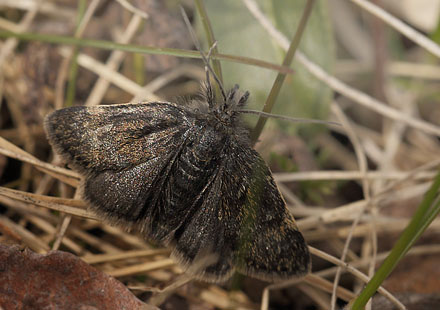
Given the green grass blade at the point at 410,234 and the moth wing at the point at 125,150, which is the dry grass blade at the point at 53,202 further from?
the green grass blade at the point at 410,234

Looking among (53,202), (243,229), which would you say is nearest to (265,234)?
(243,229)

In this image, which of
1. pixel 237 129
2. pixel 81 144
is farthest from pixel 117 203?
pixel 237 129

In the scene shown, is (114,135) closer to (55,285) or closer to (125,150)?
(125,150)

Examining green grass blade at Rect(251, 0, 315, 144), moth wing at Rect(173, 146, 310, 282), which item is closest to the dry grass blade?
moth wing at Rect(173, 146, 310, 282)

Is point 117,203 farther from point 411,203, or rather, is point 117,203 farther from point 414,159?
point 414,159

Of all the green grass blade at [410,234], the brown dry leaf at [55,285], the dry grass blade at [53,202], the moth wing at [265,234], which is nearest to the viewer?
the green grass blade at [410,234]

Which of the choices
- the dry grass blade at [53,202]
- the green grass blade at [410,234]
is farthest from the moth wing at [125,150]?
the green grass blade at [410,234]

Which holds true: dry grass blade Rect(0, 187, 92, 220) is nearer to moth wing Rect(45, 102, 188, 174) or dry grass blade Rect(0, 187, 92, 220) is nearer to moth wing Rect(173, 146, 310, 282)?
moth wing Rect(45, 102, 188, 174)
